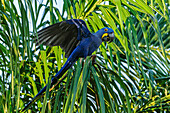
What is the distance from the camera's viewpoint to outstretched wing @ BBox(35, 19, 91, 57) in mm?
1118

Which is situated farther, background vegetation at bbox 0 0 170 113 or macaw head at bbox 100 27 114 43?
macaw head at bbox 100 27 114 43

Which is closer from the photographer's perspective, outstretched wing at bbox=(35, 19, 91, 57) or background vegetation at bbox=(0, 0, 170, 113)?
background vegetation at bbox=(0, 0, 170, 113)

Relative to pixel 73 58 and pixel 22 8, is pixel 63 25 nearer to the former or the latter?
pixel 73 58

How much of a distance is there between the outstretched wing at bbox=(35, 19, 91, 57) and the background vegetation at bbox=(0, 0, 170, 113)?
0.15ft

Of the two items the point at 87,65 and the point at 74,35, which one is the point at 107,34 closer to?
the point at 74,35

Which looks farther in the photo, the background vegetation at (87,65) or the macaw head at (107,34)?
the macaw head at (107,34)

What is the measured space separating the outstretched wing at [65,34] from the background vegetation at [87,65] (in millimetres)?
47

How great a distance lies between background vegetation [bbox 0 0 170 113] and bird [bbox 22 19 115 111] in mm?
43

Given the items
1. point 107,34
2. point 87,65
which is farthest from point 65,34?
point 87,65

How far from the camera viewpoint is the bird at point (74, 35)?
44.4 inches

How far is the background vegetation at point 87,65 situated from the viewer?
771mm

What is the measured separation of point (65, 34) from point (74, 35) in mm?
41

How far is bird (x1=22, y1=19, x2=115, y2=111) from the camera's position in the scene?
1127 millimetres

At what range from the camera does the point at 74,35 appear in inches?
47.6
